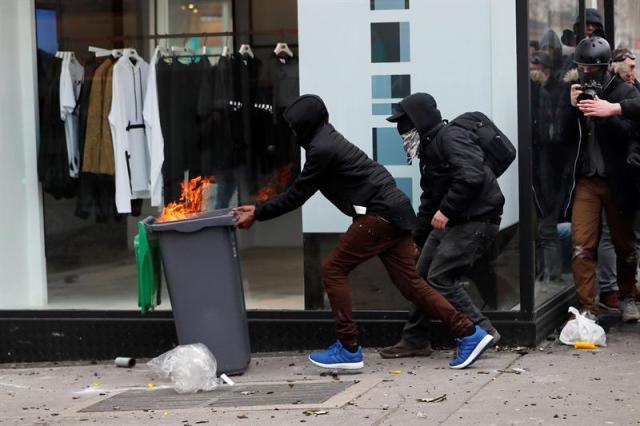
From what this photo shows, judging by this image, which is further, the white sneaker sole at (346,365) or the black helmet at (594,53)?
the black helmet at (594,53)

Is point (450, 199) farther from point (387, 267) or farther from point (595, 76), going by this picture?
point (595, 76)

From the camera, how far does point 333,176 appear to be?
8344mm

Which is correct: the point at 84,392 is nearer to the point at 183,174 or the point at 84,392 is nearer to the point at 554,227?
the point at 183,174

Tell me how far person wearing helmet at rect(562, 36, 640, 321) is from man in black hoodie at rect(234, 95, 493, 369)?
1.47 metres

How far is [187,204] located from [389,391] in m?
2.11

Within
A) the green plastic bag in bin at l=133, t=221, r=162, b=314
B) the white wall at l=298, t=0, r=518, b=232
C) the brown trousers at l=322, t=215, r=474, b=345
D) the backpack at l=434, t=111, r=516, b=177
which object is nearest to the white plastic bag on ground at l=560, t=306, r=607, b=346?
the white wall at l=298, t=0, r=518, b=232

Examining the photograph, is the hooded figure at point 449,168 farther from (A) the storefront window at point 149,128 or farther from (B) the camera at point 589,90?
(A) the storefront window at point 149,128

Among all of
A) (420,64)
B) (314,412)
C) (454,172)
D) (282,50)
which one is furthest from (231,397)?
(282,50)

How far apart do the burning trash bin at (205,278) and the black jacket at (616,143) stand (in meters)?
2.76

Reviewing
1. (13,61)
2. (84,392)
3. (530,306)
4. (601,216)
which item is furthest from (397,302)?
(13,61)

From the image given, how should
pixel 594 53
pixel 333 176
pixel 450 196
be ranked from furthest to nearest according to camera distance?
pixel 594 53 < pixel 333 176 < pixel 450 196

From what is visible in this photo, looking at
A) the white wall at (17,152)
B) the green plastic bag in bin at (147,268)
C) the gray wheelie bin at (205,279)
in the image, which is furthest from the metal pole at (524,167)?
the white wall at (17,152)

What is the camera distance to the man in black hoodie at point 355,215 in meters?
8.25

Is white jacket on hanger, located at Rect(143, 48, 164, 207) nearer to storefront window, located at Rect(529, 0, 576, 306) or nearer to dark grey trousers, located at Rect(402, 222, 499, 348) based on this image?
dark grey trousers, located at Rect(402, 222, 499, 348)
